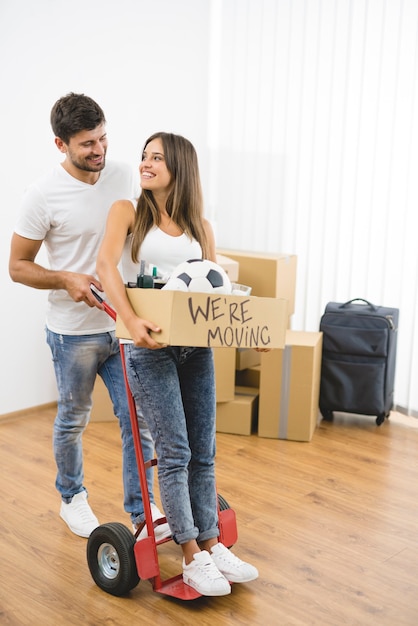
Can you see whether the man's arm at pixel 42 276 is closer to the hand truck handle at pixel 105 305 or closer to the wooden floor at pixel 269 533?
the hand truck handle at pixel 105 305

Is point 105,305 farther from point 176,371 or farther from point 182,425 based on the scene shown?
point 182,425

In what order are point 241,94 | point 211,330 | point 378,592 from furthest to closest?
point 241,94, point 378,592, point 211,330

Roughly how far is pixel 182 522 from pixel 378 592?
1.97 feet

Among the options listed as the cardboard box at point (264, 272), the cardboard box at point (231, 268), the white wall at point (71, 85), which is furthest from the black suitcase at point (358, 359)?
the white wall at point (71, 85)

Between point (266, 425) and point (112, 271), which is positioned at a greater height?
point (112, 271)

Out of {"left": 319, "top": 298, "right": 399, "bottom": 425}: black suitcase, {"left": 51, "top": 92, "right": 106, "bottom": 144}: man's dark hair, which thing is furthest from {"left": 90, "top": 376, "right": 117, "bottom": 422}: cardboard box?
{"left": 51, "top": 92, "right": 106, "bottom": 144}: man's dark hair

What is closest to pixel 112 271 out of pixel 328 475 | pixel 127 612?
pixel 127 612

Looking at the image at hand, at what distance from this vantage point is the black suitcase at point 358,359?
3.61 metres

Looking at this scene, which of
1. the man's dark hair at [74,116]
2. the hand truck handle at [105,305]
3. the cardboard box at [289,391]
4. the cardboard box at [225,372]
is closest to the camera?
the hand truck handle at [105,305]

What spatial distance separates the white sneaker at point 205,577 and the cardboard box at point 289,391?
1.41m

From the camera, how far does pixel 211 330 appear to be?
189cm

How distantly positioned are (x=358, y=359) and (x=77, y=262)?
1750 millimetres

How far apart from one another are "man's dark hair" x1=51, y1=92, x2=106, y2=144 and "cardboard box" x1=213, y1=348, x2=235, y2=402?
4.94 ft

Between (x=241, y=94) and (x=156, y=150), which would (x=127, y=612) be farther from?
(x=241, y=94)
